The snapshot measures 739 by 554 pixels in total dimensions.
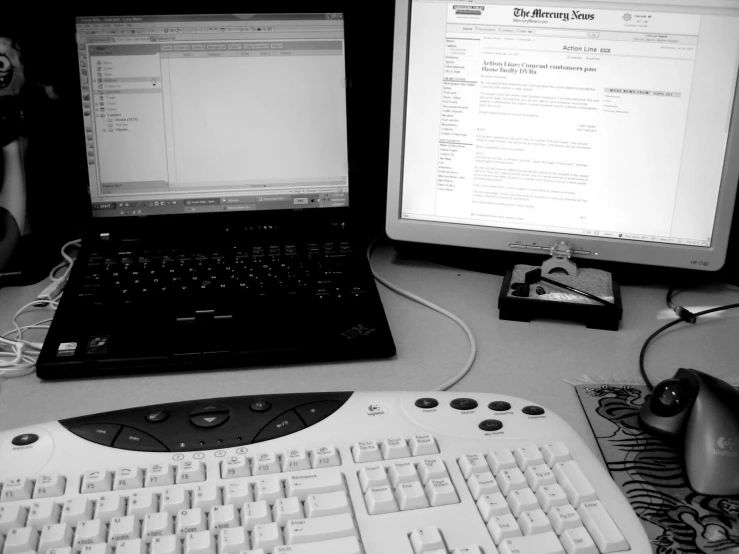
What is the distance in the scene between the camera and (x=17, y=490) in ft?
1.57

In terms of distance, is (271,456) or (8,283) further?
(8,283)

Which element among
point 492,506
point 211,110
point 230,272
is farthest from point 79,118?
point 492,506

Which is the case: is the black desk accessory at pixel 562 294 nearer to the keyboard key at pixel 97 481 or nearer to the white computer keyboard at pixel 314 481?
the white computer keyboard at pixel 314 481

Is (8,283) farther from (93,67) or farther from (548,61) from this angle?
A: (548,61)

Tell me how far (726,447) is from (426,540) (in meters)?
0.26

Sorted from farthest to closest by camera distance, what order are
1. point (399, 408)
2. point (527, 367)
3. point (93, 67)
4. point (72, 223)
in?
point (72, 223)
point (93, 67)
point (527, 367)
point (399, 408)

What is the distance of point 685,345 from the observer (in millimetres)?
782

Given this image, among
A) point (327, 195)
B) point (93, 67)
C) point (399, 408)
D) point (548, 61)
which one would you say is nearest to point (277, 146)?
point (327, 195)

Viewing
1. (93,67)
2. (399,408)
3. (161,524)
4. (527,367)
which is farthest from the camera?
(93,67)

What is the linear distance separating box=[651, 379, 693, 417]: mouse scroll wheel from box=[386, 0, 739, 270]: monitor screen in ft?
0.81

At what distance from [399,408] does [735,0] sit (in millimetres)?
549

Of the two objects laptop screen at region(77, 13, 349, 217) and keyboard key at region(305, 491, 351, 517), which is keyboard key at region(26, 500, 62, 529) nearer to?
keyboard key at region(305, 491, 351, 517)

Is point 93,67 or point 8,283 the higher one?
point 93,67

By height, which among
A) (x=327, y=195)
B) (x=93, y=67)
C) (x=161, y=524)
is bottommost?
(x=161, y=524)
